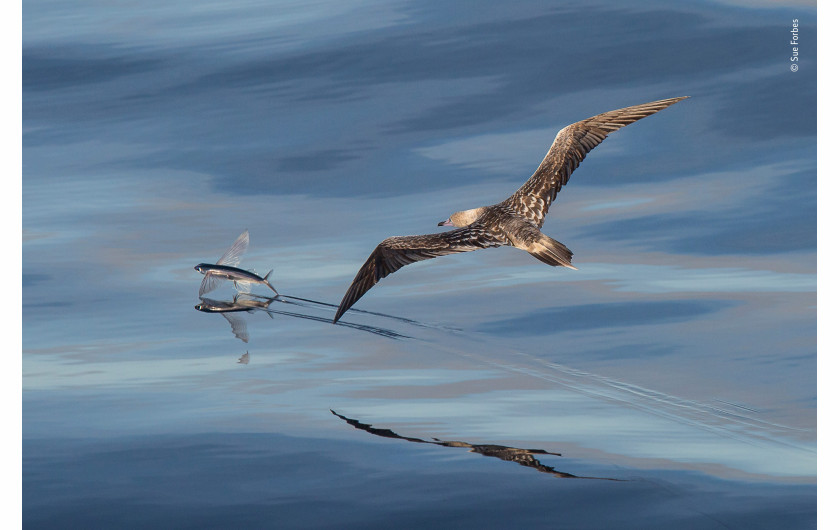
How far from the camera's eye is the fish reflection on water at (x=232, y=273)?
31.8 ft

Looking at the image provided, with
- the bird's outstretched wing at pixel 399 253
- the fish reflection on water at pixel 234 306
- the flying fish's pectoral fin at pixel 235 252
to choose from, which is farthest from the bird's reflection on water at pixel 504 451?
the flying fish's pectoral fin at pixel 235 252

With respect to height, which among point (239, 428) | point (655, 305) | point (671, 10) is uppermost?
point (671, 10)

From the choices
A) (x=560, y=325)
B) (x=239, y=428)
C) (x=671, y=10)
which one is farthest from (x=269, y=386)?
(x=671, y=10)

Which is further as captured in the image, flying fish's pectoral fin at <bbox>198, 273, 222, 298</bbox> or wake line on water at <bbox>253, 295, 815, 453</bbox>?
flying fish's pectoral fin at <bbox>198, 273, 222, 298</bbox>

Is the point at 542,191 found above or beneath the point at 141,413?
above

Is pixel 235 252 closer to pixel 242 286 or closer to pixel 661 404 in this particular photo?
pixel 242 286

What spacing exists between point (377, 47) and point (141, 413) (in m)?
7.44

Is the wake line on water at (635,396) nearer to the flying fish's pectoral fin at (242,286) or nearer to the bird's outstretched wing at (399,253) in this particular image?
the bird's outstretched wing at (399,253)

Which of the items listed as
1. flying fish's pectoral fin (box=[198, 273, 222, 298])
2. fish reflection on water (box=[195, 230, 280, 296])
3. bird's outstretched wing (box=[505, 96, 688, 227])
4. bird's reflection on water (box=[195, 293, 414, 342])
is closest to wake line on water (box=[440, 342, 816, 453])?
bird's reflection on water (box=[195, 293, 414, 342])

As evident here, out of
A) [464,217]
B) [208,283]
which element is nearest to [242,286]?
[208,283]

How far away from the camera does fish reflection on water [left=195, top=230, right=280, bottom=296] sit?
968 cm

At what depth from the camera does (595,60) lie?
1320 cm

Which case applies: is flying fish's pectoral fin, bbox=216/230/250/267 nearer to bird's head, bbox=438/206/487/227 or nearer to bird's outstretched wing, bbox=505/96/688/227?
bird's head, bbox=438/206/487/227

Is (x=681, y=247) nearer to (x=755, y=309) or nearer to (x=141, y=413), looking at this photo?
(x=755, y=309)
